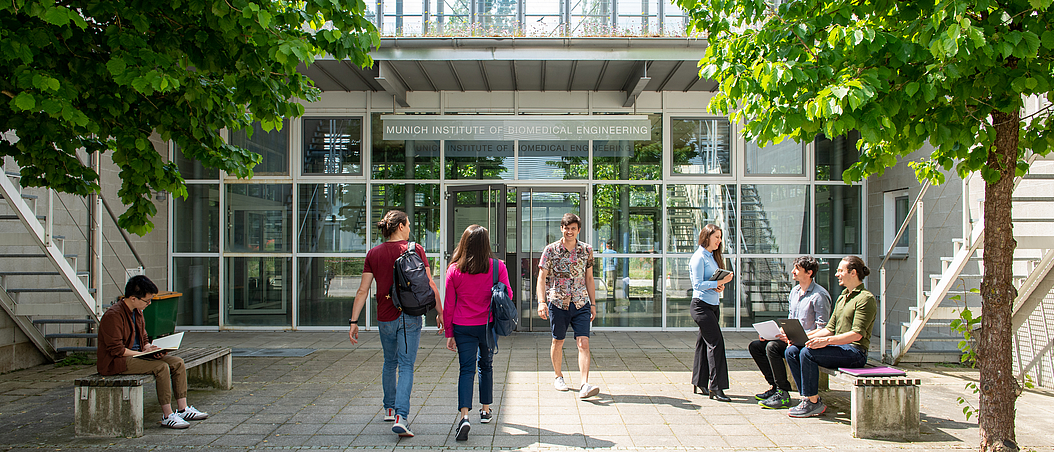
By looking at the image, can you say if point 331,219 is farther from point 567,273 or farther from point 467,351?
point 467,351

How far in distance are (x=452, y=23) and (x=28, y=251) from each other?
6234 millimetres

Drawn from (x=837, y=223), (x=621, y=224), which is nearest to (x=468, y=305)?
(x=621, y=224)

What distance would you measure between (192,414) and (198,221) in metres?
6.32

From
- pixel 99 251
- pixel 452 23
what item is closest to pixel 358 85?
pixel 452 23

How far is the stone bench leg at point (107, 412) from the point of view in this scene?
4645 mm

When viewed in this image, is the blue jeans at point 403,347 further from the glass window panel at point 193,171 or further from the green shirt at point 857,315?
the glass window panel at point 193,171

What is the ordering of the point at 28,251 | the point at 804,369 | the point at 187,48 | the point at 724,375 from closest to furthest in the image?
the point at 187,48 → the point at 804,369 → the point at 724,375 → the point at 28,251

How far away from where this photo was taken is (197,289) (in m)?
10.5

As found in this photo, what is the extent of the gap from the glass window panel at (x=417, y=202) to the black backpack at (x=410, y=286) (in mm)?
5818

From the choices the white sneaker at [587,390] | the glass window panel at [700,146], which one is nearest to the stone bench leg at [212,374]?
the white sneaker at [587,390]

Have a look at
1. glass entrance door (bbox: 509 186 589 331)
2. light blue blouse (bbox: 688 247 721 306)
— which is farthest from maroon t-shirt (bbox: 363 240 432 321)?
glass entrance door (bbox: 509 186 589 331)

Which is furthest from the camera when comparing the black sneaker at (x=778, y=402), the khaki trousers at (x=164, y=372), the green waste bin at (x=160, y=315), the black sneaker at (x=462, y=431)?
the green waste bin at (x=160, y=315)

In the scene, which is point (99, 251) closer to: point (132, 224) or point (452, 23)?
point (132, 224)

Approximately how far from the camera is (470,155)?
1038cm
